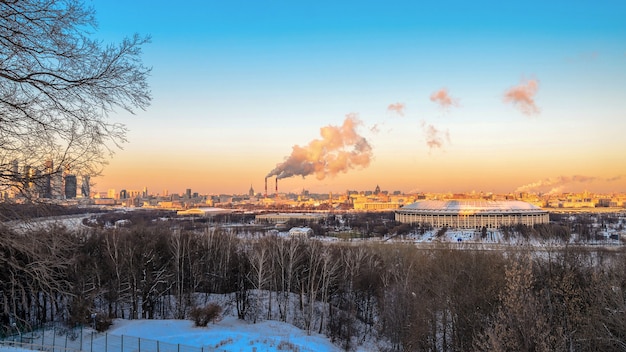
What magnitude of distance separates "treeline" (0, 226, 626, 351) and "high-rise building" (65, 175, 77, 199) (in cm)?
1080

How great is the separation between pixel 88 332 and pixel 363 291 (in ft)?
53.0

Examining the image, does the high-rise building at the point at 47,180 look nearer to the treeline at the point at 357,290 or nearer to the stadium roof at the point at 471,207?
the treeline at the point at 357,290

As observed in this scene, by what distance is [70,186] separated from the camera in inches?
200

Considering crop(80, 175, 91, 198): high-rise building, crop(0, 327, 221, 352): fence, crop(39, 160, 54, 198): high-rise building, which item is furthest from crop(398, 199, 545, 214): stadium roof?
crop(39, 160, 54, 198): high-rise building

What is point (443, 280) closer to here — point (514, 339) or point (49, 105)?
point (514, 339)

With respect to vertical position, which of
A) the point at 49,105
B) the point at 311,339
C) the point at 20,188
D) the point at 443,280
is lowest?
the point at 311,339

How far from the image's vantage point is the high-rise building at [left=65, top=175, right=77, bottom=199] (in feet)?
16.3

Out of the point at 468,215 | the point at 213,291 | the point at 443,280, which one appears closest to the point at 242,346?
the point at 443,280

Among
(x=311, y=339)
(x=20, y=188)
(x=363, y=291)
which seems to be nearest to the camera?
(x=20, y=188)

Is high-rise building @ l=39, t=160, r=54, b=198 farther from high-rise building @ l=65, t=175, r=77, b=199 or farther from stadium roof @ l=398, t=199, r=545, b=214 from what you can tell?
stadium roof @ l=398, t=199, r=545, b=214

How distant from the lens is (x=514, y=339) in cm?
1232

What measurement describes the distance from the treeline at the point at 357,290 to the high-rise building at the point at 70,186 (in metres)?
10.8

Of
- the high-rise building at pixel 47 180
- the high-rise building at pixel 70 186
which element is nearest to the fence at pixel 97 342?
the high-rise building at pixel 70 186

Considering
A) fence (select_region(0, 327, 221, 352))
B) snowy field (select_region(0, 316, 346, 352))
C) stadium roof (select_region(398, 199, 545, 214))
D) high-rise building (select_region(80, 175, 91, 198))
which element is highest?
high-rise building (select_region(80, 175, 91, 198))
